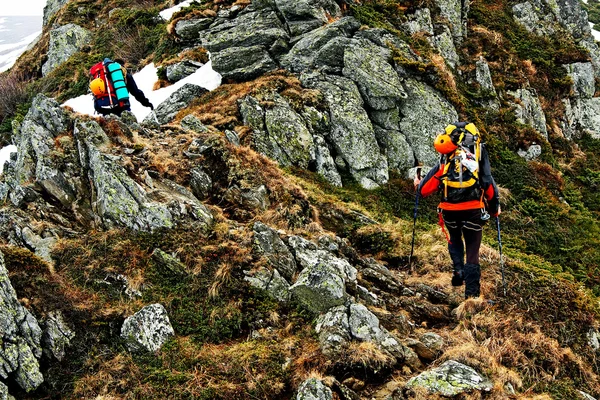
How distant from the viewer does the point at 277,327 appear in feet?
24.2

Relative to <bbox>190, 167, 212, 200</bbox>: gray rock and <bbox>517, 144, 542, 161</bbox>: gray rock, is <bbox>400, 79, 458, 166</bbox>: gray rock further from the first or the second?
<bbox>190, 167, 212, 200</bbox>: gray rock

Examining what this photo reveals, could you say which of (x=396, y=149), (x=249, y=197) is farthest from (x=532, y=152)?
(x=249, y=197)

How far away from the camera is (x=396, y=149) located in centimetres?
1590

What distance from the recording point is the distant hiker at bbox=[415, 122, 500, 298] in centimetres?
814

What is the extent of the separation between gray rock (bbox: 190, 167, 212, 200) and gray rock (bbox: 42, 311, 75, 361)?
4.34 meters

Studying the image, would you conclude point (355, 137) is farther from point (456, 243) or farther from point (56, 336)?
point (56, 336)

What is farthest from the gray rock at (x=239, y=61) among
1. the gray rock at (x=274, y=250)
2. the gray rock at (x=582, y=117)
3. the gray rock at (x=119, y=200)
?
the gray rock at (x=582, y=117)

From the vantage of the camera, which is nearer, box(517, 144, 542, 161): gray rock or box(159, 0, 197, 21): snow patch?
box(517, 144, 542, 161): gray rock

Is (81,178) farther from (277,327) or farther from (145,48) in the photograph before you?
(145,48)

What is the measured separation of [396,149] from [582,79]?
14943 millimetres

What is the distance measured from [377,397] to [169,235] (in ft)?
15.5

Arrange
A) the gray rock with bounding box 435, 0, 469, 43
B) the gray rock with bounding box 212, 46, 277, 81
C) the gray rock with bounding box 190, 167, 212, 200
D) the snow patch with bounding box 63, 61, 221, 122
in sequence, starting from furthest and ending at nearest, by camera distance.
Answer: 1. the gray rock with bounding box 435, 0, 469, 43
2. the snow patch with bounding box 63, 61, 221, 122
3. the gray rock with bounding box 212, 46, 277, 81
4. the gray rock with bounding box 190, 167, 212, 200

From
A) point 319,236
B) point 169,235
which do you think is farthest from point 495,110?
point 169,235

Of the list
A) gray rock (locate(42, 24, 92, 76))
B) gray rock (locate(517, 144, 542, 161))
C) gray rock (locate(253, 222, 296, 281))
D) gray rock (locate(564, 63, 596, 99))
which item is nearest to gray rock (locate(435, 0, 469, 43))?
gray rock (locate(564, 63, 596, 99))
